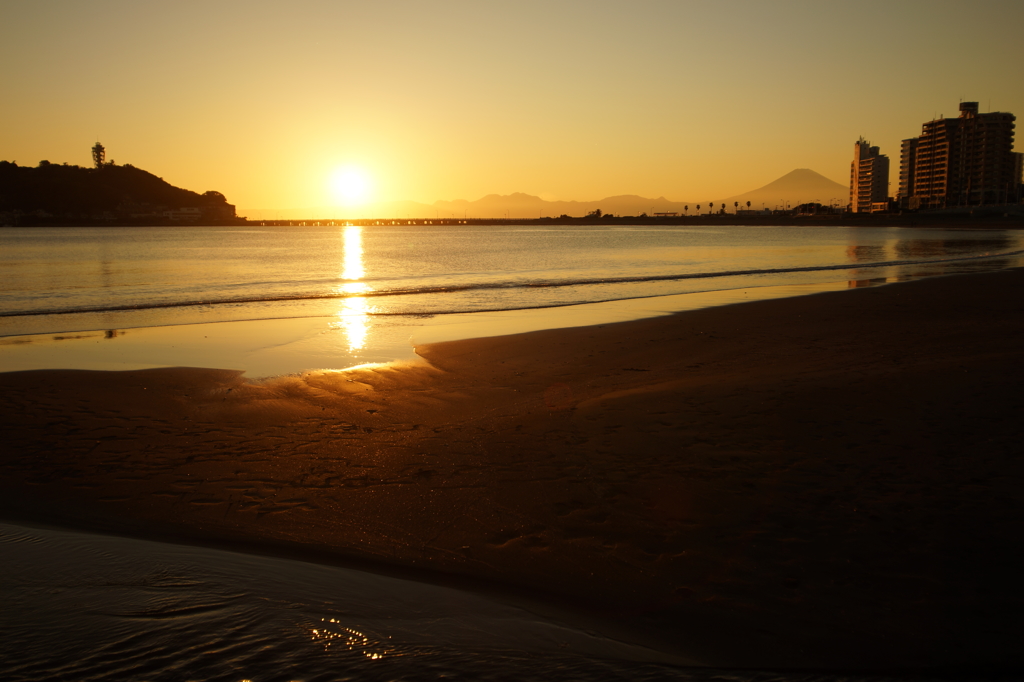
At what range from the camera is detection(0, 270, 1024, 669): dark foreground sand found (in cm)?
365

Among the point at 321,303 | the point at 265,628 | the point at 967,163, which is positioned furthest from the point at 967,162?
the point at 265,628

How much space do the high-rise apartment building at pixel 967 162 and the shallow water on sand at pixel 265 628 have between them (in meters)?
196

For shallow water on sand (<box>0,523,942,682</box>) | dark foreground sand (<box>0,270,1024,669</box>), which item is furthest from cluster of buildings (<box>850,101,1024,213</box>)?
shallow water on sand (<box>0,523,942,682</box>)

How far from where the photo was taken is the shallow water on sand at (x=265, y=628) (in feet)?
10.1

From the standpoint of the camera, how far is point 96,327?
15828mm

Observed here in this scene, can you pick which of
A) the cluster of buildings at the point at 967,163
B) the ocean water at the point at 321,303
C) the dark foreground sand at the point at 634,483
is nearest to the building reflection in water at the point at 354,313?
the ocean water at the point at 321,303

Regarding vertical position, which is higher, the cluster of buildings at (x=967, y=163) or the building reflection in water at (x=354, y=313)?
the cluster of buildings at (x=967, y=163)

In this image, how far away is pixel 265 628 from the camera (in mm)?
3475

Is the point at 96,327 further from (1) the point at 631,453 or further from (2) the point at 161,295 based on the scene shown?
(1) the point at 631,453

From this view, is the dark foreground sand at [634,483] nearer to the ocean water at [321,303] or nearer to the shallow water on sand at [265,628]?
the shallow water on sand at [265,628]

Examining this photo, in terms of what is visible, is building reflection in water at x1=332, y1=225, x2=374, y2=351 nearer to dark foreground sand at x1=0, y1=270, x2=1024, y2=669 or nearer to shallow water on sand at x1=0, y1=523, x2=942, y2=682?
dark foreground sand at x1=0, y1=270, x2=1024, y2=669

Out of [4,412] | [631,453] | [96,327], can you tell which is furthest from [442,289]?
[631,453]

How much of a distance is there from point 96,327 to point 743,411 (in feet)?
53.0

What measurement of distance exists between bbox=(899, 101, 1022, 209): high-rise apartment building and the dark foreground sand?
192 metres
